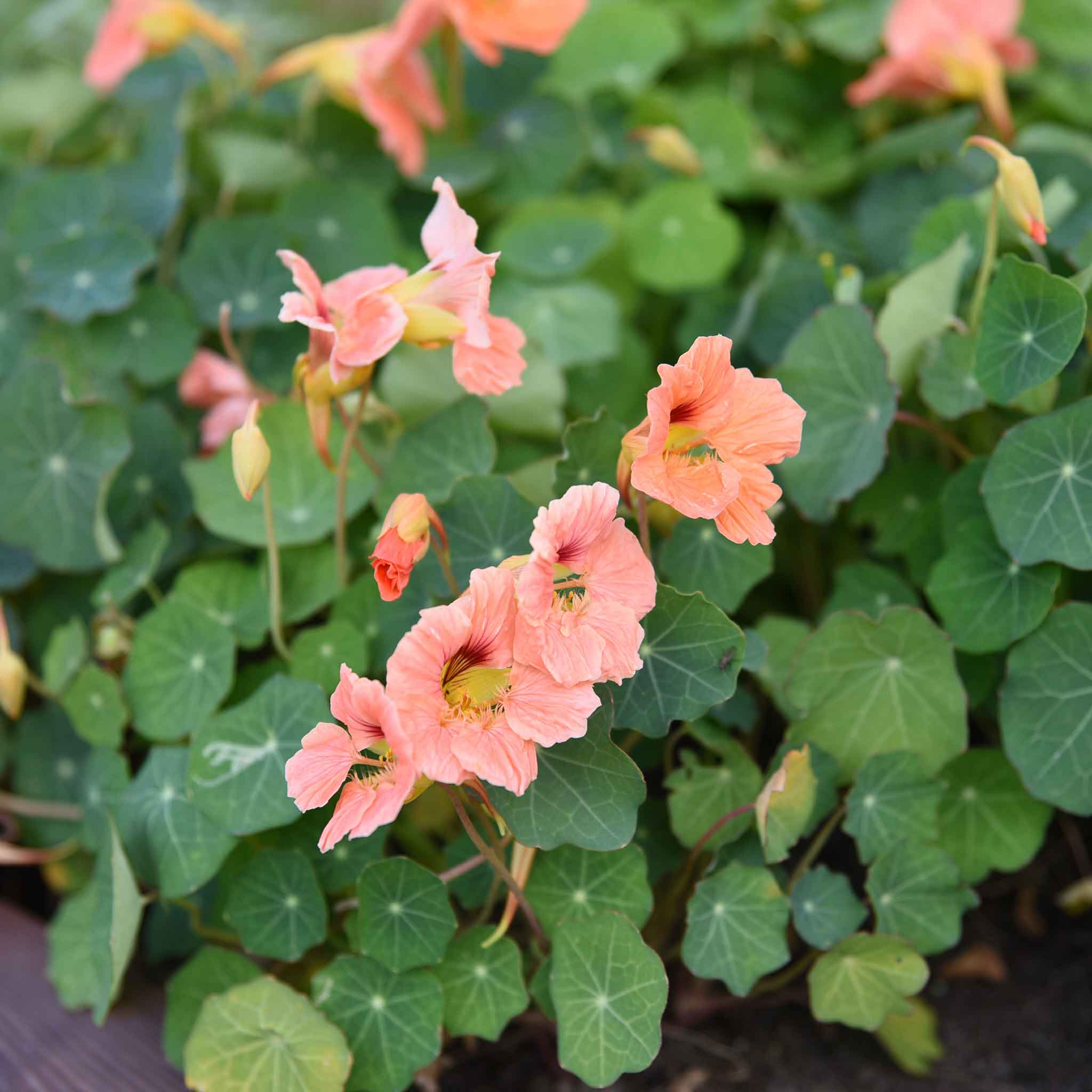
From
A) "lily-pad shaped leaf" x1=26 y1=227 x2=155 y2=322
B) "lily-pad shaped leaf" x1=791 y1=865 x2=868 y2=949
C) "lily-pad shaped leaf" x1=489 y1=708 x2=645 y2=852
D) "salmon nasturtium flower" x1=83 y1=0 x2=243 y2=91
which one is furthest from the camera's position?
"salmon nasturtium flower" x1=83 y1=0 x2=243 y2=91

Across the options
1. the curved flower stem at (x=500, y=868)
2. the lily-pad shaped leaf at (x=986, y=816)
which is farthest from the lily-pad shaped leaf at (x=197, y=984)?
the lily-pad shaped leaf at (x=986, y=816)

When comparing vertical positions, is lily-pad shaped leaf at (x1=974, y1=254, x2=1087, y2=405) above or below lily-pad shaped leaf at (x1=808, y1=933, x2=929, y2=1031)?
above

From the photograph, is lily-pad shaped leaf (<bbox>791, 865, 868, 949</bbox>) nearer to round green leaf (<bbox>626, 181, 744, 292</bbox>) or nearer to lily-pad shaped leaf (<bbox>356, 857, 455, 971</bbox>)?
lily-pad shaped leaf (<bbox>356, 857, 455, 971</bbox>)

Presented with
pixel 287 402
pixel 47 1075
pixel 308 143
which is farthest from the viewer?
pixel 308 143

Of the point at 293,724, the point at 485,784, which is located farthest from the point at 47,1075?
the point at 485,784

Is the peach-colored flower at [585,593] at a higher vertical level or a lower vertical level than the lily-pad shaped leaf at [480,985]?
higher

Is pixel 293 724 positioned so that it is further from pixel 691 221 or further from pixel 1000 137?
pixel 1000 137

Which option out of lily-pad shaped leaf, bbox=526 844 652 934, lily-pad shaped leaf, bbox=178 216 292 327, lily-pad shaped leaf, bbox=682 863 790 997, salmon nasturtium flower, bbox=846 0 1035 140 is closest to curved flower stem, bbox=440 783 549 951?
lily-pad shaped leaf, bbox=526 844 652 934

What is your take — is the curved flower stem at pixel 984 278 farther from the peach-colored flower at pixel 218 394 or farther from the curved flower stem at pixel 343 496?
the peach-colored flower at pixel 218 394
